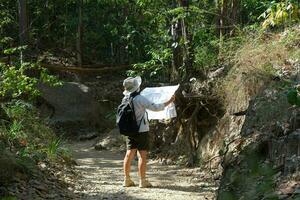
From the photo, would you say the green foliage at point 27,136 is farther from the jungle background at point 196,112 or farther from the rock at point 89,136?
the rock at point 89,136

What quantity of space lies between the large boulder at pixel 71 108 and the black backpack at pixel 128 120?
29.4 feet

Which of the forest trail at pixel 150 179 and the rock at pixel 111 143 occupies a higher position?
the forest trail at pixel 150 179

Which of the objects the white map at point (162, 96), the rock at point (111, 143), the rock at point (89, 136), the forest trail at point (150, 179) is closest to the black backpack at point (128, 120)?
the white map at point (162, 96)

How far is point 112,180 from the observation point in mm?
7547

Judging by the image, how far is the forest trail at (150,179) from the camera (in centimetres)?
628

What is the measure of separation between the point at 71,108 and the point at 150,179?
931cm

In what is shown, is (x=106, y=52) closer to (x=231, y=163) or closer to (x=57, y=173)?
(x=57, y=173)

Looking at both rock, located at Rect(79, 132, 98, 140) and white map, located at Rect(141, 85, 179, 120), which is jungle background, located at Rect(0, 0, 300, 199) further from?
white map, located at Rect(141, 85, 179, 120)

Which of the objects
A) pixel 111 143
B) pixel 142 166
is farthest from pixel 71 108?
pixel 142 166

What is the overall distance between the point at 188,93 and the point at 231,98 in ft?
4.75

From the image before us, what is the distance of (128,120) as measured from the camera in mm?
6766

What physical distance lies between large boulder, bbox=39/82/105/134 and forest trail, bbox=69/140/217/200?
5.88m

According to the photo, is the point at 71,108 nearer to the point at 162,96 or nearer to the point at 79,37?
the point at 79,37

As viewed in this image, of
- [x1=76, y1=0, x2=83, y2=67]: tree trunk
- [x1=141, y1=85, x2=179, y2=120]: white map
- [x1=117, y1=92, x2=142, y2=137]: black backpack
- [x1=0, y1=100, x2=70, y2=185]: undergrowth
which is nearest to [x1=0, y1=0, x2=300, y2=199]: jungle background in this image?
[x1=0, y1=100, x2=70, y2=185]: undergrowth
